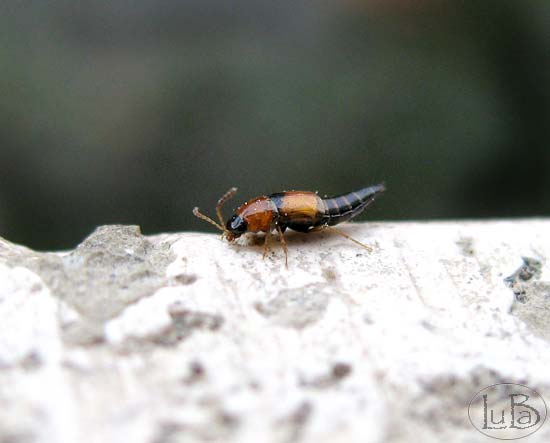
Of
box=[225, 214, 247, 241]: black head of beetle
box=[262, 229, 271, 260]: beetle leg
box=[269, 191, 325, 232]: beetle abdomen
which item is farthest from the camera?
box=[269, 191, 325, 232]: beetle abdomen

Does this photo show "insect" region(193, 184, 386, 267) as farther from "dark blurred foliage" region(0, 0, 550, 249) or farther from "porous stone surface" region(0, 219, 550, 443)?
"dark blurred foliage" region(0, 0, 550, 249)

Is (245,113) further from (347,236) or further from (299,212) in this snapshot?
(347,236)

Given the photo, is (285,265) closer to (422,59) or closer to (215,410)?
(215,410)

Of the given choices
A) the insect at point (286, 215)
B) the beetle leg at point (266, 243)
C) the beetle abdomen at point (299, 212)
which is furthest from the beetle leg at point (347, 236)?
the beetle leg at point (266, 243)

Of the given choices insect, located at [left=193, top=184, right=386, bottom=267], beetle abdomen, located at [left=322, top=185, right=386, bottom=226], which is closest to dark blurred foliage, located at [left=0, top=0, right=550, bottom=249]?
beetle abdomen, located at [left=322, top=185, right=386, bottom=226]

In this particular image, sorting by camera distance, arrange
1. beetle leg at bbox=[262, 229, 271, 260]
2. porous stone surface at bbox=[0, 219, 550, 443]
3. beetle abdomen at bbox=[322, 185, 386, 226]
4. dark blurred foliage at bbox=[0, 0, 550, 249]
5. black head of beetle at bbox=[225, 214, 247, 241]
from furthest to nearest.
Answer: dark blurred foliage at bbox=[0, 0, 550, 249], beetle abdomen at bbox=[322, 185, 386, 226], black head of beetle at bbox=[225, 214, 247, 241], beetle leg at bbox=[262, 229, 271, 260], porous stone surface at bbox=[0, 219, 550, 443]

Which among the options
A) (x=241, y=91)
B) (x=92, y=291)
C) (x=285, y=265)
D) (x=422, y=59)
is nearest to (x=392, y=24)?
(x=422, y=59)
